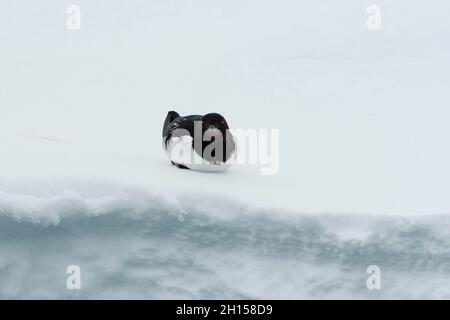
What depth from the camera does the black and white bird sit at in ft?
16.9

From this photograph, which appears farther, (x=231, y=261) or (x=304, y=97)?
(x=304, y=97)

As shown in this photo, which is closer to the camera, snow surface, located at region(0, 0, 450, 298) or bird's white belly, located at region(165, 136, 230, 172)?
snow surface, located at region(0, 0, 450, 298)

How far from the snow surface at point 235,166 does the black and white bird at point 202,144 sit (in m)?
0.10

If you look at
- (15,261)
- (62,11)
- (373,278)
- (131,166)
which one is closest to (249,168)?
(131,166)

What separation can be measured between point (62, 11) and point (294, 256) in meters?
6.68

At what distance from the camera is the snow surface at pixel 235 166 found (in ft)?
13.7

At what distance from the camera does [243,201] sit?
4.47 meters

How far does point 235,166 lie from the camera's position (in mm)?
5723

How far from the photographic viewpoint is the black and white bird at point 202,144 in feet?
16.9

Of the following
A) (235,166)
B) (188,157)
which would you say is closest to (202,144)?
(188,157)

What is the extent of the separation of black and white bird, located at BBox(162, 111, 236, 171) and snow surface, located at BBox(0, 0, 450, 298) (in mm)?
97

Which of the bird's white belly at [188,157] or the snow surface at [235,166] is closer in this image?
the snow surface at [235,166]

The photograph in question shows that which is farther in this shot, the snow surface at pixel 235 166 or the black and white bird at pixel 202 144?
the black and white bird at pixel 202 144
